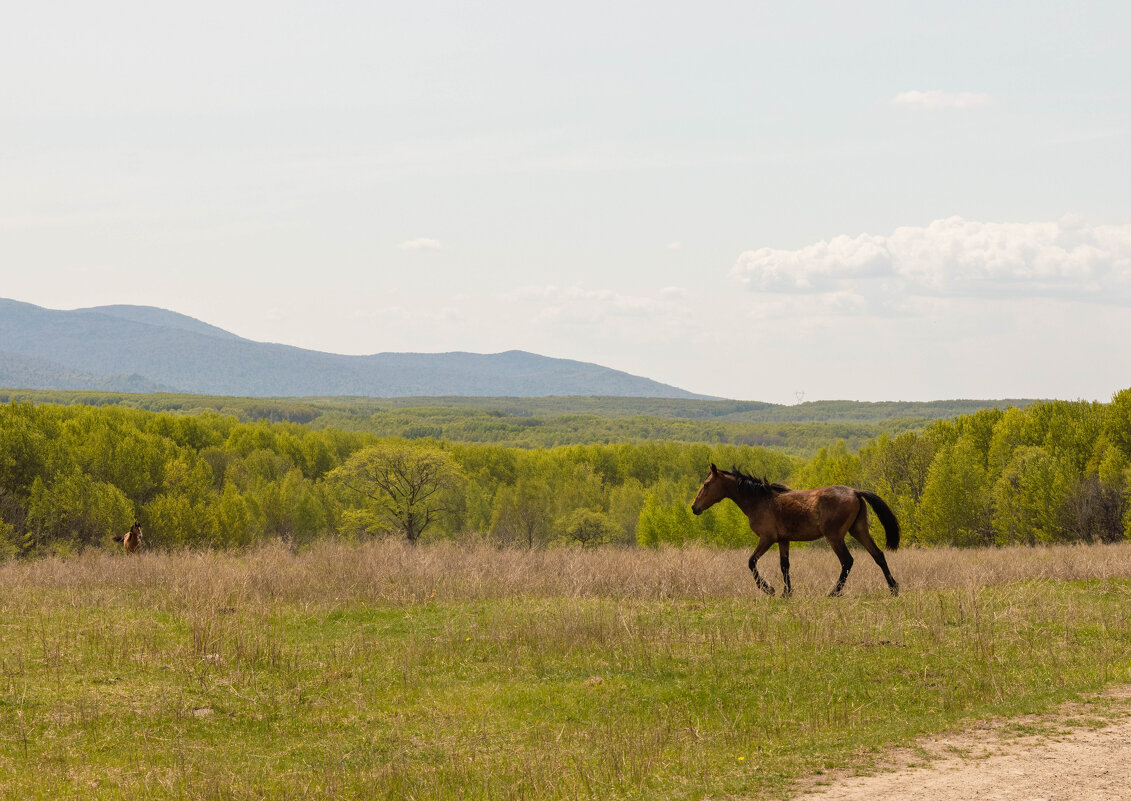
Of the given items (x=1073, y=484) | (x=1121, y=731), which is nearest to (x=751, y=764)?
(x=1121, y=731)

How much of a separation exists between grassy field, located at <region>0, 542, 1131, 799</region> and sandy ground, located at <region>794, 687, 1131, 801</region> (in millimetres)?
443

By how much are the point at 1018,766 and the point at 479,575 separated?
1278 cm

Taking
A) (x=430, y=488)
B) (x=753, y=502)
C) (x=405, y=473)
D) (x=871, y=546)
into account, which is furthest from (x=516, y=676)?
(x=430, y=488)

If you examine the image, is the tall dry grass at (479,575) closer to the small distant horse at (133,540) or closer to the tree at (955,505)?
the small distant horse at (133,540)

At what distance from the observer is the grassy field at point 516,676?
370 inches

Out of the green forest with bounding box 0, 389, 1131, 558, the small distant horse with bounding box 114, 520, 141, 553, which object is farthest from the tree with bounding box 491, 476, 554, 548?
the small distant horse with bounding box 114, 520, 141, 553

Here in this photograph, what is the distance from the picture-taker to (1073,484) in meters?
55.0

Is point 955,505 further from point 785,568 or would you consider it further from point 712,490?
point 785,568

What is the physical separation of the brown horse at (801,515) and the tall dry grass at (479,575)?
0.70m

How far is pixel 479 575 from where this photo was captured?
2016cm

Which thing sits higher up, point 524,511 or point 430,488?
point 430,488

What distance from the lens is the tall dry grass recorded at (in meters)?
18.7

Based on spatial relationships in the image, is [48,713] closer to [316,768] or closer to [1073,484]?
[316,768]

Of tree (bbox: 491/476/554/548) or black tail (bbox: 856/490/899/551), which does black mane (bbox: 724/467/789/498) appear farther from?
tree (bbox: 491/476/554/548)
